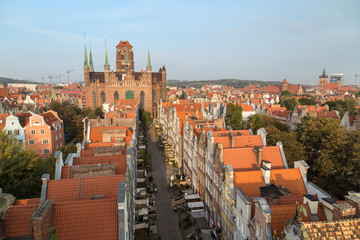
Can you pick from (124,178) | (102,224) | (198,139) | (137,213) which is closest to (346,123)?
(198,139)

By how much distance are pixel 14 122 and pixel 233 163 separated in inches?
1675

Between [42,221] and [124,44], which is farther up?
[124,44]

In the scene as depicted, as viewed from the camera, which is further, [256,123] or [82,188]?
[256,123]

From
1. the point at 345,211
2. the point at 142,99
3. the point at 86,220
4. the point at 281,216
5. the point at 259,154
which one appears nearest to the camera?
the point at 345,211

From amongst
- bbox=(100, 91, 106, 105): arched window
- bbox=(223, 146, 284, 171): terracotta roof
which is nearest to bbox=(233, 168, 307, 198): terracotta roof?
bbox=(223, 146, 284, 171): terracotta roof

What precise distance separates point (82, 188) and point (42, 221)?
5.74m

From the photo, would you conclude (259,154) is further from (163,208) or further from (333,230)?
(163,208)

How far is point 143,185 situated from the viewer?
39.9m

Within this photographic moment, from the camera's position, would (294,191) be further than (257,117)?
No

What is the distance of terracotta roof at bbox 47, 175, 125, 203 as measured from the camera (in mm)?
18094

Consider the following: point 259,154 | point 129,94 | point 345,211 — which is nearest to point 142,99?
point 129,94

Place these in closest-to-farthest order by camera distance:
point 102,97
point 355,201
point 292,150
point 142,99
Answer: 1. point 355,201
2. point 292,150
3. point 102,97
4. point 142,99

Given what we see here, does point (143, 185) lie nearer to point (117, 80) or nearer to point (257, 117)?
point (257, 117)

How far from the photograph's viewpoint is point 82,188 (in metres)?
18.5
